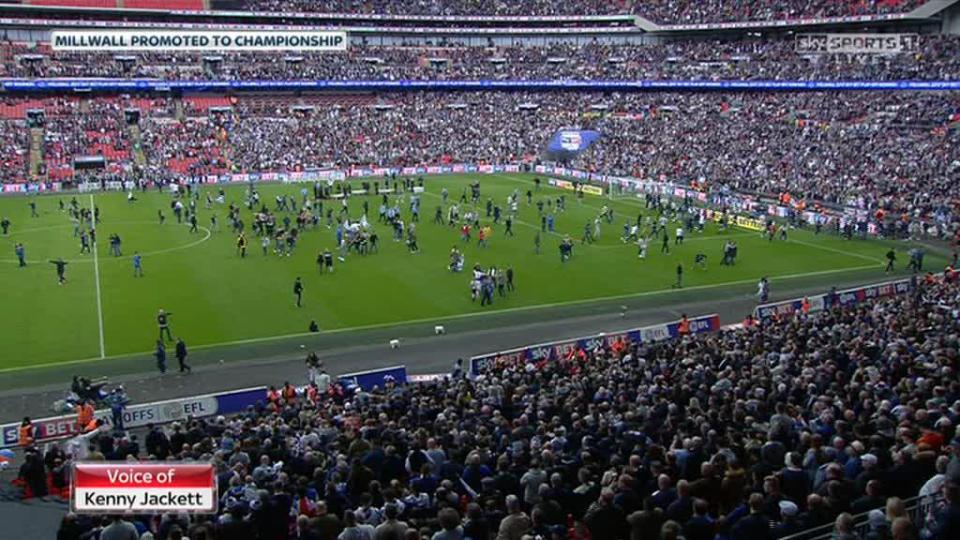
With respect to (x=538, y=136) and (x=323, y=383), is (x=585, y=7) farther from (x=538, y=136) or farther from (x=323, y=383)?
(x=323, y=383)

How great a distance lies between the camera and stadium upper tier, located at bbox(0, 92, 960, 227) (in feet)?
218

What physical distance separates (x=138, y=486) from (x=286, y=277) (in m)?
32.5

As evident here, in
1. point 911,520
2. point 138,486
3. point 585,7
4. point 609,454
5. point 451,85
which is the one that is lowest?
point 609,454

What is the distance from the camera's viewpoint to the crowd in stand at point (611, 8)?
9350 cm

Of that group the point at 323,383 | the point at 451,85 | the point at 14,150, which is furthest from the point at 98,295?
the point at 451,85

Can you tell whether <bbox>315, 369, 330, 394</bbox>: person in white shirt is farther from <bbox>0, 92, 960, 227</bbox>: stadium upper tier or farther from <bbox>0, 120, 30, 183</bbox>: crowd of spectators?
<bbox>0, 120, 30, 183</bbox>: crowd of spectators

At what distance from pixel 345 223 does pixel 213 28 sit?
156 feet

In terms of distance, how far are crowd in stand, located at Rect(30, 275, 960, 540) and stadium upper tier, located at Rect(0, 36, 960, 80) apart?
68.6 meters

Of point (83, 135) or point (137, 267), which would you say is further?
point (83, 135)

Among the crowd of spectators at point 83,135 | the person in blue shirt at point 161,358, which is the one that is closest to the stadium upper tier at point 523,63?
the crowd of spectators at point 83,135

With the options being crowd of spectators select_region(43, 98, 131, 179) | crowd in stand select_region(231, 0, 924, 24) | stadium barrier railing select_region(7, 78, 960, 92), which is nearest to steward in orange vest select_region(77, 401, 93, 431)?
crowd of spectators select_region(43, 98, 131, 179)

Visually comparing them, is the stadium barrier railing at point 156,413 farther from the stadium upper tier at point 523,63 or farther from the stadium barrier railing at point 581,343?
the stadium upper tier at point 523,63

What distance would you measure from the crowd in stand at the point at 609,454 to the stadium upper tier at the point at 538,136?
1691 inches

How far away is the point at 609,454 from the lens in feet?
45.5
